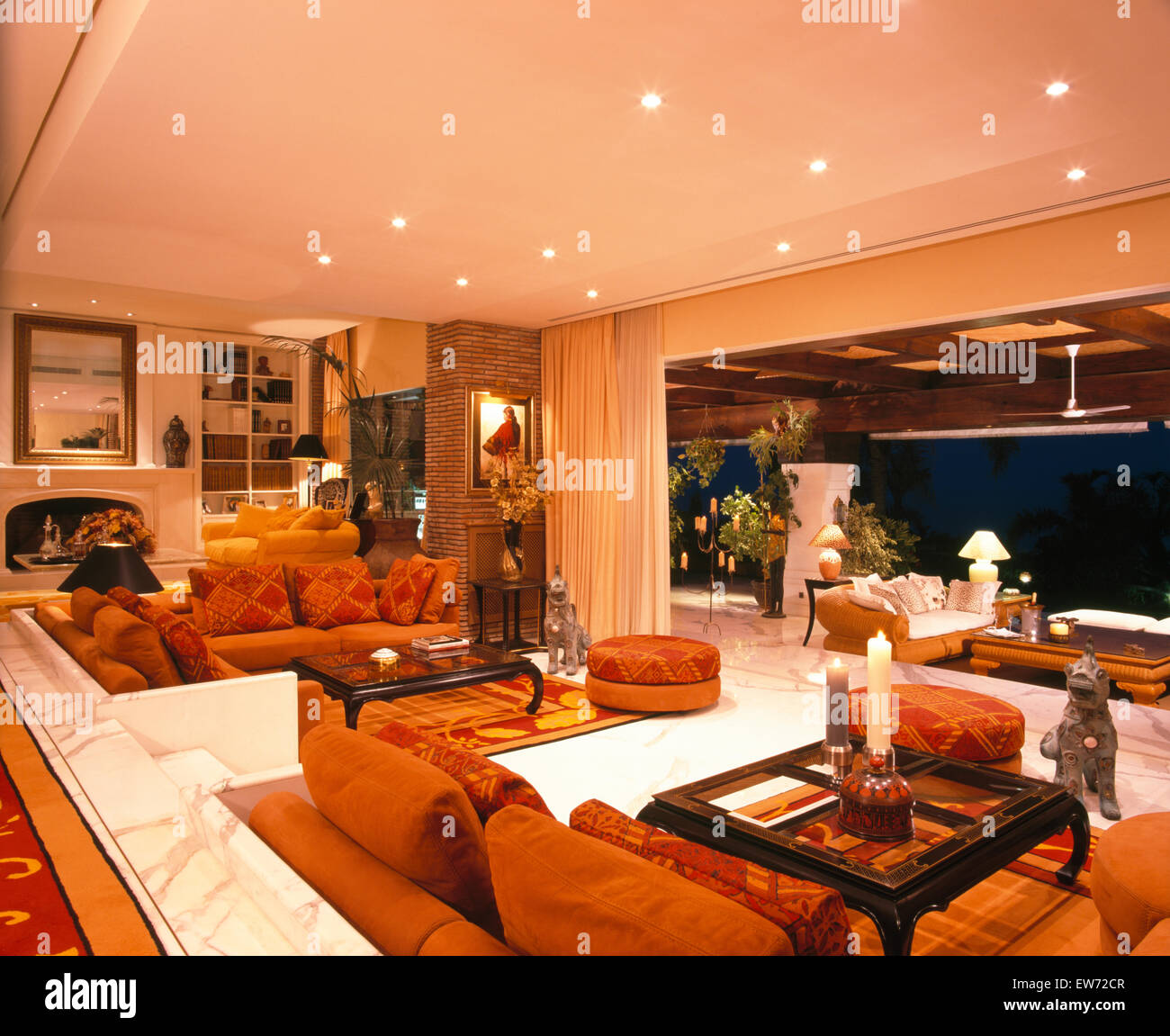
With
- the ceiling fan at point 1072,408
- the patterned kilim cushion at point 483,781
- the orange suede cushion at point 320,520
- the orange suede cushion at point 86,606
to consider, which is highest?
the ceiling fan at point 1072,408

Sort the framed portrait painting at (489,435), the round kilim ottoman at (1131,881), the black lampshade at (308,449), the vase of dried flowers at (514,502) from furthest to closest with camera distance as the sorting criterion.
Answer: the black lampshade at (308,449), the framed portrait painting at (489,435), the vase of dried flowers at (514,502), the round kilim ottoman at (1131,881)

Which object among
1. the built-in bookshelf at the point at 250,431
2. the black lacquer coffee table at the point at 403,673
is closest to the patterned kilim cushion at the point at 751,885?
the black lacquer coffee table at the point at 403,673

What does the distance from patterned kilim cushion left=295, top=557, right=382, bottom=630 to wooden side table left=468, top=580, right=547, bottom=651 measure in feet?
3.88

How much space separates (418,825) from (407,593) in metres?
4.43

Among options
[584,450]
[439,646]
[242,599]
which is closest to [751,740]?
[439,646]

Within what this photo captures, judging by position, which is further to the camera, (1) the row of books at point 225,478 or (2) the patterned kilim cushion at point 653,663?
(1) the row of books at point 225,478

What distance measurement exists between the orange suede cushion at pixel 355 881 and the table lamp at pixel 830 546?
6.45 meters

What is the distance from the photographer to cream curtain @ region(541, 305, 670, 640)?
6680 mm

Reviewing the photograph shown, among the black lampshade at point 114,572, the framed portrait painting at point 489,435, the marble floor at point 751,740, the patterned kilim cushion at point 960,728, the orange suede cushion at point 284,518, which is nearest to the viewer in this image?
the patterned kilim cushion at point 960,728

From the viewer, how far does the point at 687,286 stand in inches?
235

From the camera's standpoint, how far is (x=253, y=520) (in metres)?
8.88

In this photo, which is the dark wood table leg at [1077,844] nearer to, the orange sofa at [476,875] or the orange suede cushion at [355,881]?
the orange sofa at [476,875]

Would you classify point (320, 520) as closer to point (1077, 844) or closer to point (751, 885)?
point (1077, 844)

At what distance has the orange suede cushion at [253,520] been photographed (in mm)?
8844
